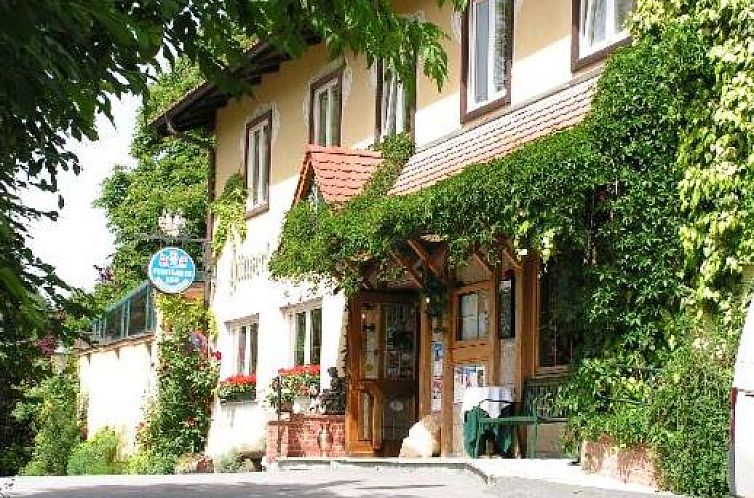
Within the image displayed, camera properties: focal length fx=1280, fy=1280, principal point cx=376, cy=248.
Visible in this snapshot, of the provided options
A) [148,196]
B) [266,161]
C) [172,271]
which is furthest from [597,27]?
[148,196]

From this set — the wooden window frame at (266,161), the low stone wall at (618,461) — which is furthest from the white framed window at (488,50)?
the wooden window frame at (266,161)

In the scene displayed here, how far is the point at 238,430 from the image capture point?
23031 millimetres

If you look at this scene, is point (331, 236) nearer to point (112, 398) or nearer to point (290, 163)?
point (290, 163)

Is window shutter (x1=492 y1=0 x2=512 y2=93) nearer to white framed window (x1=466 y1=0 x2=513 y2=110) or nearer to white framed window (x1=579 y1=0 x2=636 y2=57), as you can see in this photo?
white framed window (x1=466 y1=0 x2=513 y2=110)

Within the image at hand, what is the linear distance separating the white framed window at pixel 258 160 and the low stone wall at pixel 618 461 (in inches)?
489

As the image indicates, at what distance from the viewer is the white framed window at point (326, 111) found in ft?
68.6

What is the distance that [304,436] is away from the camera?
1861 centimetres

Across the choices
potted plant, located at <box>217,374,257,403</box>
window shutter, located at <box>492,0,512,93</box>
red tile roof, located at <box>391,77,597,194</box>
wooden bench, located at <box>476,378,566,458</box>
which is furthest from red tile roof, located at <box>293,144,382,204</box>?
potted plant, located at <box>217,374,257,403</box>

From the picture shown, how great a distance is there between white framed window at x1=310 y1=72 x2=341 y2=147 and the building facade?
0.04 m

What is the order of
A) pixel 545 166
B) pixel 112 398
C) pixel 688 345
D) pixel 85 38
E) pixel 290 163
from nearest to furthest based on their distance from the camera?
pixel 85 38 → pixel 688 345 → pixel 545 166 → pixel 290 163 → pixel 112 398

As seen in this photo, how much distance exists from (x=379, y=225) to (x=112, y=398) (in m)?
19.6

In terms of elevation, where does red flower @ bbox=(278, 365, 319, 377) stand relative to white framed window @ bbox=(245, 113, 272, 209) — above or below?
below

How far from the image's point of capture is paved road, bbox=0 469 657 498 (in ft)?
37.8

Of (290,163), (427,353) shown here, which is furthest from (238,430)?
(427,353)
